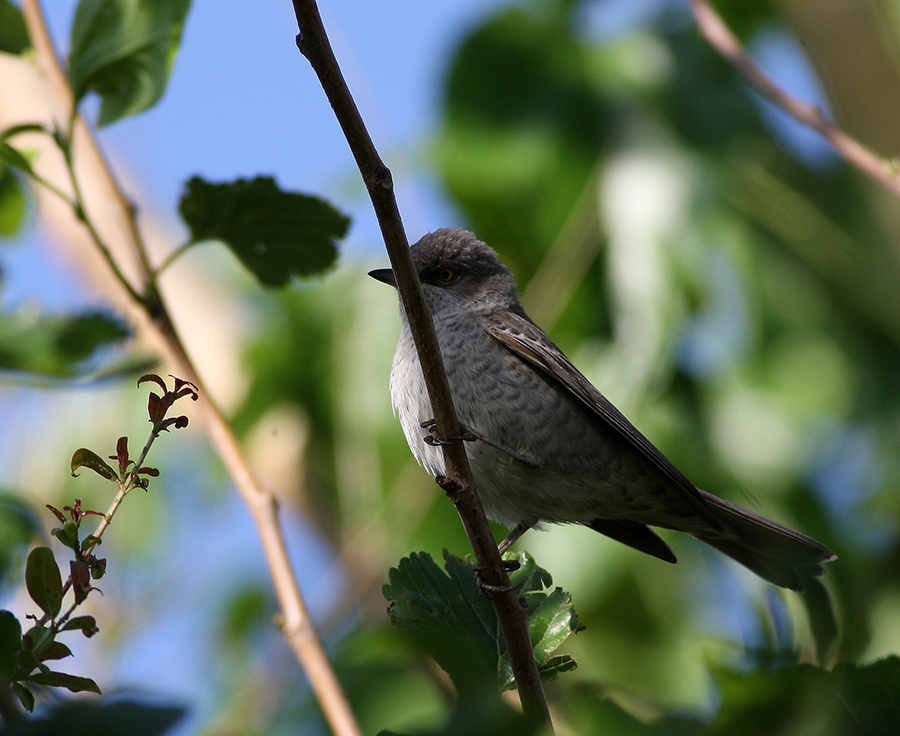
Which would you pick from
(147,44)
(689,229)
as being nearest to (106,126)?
(147,44)

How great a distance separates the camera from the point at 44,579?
1460 millimetres

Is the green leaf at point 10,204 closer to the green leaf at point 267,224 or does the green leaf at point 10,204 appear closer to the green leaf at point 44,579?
the green leaf at point 267,224

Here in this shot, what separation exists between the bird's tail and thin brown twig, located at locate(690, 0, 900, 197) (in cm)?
153

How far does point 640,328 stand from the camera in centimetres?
448

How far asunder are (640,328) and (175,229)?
6.69 m

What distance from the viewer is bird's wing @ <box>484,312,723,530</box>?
388 cm

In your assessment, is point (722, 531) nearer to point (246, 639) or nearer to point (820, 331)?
point (820, 331)

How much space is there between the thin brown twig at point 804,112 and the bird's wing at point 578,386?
1358 millimetres

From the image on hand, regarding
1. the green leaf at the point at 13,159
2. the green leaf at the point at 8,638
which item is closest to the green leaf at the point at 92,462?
the green leaf at the point at 8,638

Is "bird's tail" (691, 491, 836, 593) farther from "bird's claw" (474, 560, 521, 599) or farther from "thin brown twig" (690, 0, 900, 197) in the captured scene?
"bird's claw" (474, 560, 521, 599)

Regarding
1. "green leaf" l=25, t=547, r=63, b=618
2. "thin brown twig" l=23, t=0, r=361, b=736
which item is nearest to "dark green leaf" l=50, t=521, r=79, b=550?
"green leaf" l=25, t=547, r=63, b=618

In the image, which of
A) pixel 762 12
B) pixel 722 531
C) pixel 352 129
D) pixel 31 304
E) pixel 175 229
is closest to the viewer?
pixel 352 129

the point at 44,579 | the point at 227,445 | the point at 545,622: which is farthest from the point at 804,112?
the point at 44,579

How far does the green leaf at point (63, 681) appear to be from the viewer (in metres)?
1.34
